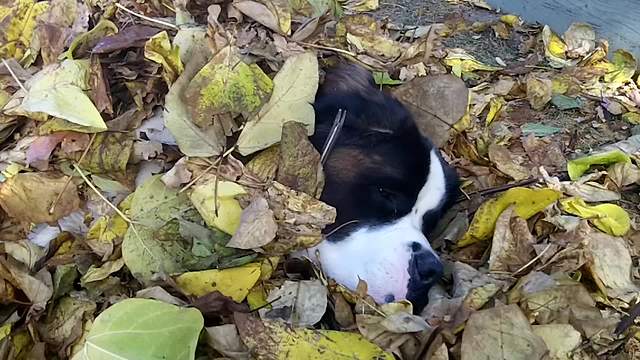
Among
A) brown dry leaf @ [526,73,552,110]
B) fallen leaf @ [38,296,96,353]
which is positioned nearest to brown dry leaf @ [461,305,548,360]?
fallen leaf @ [38,296,96,353]

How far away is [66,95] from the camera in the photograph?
1870 mm

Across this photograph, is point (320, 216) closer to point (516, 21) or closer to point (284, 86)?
point (284, 86)

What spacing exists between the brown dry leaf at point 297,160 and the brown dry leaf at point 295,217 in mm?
32

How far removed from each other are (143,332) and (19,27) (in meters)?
1.05

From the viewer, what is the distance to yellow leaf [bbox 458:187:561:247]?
7.00ft

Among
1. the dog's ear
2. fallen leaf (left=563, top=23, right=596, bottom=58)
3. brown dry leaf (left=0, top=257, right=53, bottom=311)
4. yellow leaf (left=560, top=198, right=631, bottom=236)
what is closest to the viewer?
brown dry leaf (left=0, top=257, right=53, bottom=311)

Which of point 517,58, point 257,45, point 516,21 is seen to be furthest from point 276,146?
point 516,21

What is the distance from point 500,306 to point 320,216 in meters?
0.43

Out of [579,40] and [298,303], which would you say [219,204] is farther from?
[579,40]

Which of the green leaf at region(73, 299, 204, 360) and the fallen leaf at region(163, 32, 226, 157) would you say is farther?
the fallen leaf at region(163, 32, 226, 157)

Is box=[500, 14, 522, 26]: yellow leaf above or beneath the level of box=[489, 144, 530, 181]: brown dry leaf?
beneath

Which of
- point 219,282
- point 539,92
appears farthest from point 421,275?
point 539,92

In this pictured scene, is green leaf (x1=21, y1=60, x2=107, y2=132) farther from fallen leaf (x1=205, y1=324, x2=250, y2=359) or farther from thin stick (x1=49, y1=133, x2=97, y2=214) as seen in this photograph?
fallen leaf (x1=205, y1=324, x2=250, y2=359)

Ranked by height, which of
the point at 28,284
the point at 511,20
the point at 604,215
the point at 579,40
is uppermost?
the point at 28,284
